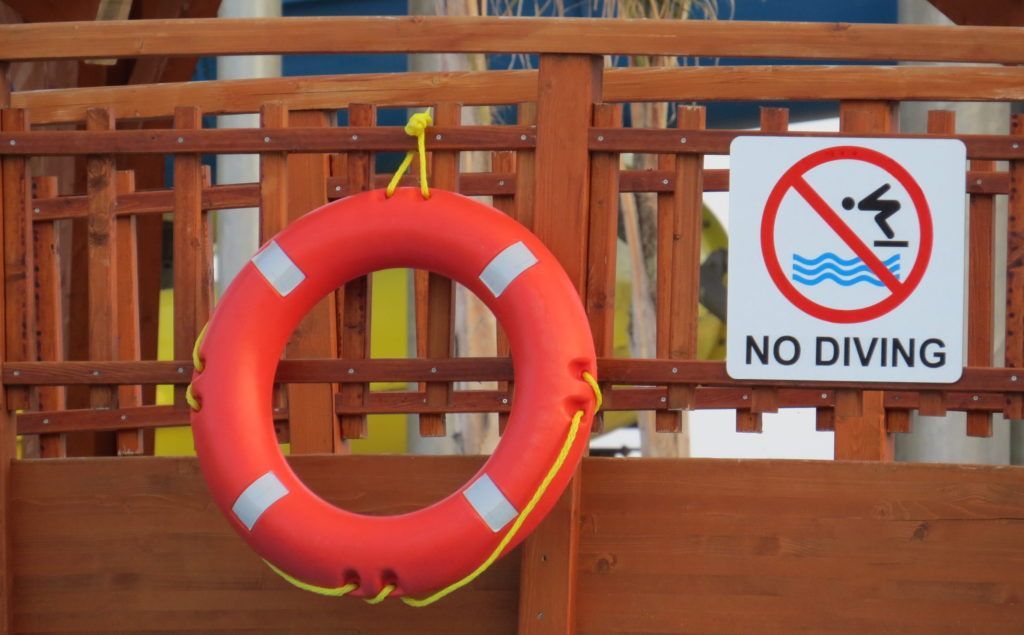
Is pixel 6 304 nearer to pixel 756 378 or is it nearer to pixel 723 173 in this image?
pixel 756 378

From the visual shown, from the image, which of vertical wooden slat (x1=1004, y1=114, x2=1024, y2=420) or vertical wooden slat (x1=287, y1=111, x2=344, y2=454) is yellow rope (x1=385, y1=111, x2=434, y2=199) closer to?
vertical wooden slat (x1=287, y1=111, x2=344, y2=454)

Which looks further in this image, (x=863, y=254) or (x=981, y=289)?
(x=981, y=289)

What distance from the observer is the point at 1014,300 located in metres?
3.21

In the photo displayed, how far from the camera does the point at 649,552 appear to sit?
10.8 feet

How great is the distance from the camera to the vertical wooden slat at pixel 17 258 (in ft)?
11.1

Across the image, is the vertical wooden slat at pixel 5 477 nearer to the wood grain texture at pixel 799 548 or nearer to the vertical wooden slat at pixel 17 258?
the vertical wooden slat at pixel 17 258

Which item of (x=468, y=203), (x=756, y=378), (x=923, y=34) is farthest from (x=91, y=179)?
(x=923, y=34)

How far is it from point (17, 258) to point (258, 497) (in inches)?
36.1

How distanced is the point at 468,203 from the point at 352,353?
47 cm

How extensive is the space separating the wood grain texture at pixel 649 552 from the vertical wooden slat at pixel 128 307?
508mm

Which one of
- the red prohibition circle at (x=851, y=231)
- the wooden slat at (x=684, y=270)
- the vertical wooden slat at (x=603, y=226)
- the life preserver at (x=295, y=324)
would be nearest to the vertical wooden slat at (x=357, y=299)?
the life preserver at (x=295, y=324)

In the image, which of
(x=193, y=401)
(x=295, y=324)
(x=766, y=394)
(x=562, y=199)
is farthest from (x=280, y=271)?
(x=766, y=394)

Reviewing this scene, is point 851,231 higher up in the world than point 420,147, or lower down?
lower down

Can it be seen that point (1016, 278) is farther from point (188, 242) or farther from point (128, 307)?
point (128, 307)
